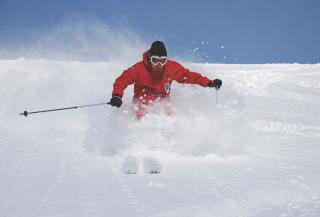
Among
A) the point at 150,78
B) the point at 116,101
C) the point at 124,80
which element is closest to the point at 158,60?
the point at 150,78

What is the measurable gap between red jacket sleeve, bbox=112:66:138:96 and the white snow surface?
428 millimetres

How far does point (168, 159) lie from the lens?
5.59 m

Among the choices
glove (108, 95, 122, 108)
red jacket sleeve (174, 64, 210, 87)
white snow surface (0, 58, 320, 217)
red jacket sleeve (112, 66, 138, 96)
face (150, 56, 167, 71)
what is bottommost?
white snow surface (0, 58, 320, 217)

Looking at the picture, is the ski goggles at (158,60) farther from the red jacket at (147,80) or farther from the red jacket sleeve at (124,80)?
the red jacket sleeve at (124,80)

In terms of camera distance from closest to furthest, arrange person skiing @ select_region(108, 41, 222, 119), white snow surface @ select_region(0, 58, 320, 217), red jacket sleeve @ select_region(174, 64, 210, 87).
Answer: white snow surface @ select_region(0, 58, 320, 217)
person skiing @ select_region(108, 41, 222, 119)
red jacket sleeve @ select_region(174, 64, 210, 87)

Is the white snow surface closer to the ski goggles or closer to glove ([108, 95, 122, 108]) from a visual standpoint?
glove ([108, 95, 122, 108])

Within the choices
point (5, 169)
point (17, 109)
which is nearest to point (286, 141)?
point (5, 169)

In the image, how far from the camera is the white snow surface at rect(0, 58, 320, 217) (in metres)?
3.74

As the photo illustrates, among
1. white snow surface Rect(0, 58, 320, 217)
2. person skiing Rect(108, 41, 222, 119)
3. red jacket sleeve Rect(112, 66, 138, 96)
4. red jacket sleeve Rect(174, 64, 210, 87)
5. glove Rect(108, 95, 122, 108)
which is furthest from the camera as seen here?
red jacket sleeve Rect(174, 64, 210, 87)

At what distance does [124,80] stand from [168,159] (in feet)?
4.76

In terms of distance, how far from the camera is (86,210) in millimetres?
3605

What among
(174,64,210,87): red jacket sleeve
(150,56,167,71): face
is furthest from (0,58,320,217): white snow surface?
(150,56,167,71): face

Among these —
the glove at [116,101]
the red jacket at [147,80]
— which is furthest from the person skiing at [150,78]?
the glove at [116,101]

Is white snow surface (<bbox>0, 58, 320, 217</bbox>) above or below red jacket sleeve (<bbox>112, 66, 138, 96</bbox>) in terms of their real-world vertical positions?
below
